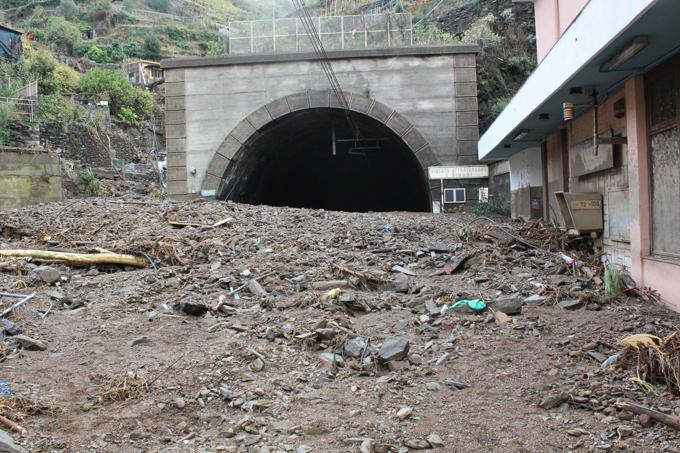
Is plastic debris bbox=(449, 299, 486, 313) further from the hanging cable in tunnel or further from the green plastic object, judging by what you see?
the hanging cable in tunnel

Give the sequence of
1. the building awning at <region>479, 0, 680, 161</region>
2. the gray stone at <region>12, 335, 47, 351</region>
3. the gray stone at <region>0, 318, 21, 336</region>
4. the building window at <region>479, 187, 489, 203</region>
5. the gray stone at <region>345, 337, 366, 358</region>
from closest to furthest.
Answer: the building awning at <region>479, 0, 680, 161</region> < the gray stone at <region>345, 337, 366, 358</region> < the gray stone at <region>12, 335, 47, 351</region> < the gray stone at <region>0, 318, 21, 336</region> < the building window at <region>479, 187, 489, 203</region>

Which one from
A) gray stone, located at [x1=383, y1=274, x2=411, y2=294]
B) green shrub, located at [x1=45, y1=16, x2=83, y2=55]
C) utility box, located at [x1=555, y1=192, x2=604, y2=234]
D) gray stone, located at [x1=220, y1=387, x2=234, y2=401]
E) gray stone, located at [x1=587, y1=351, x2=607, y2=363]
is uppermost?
green shrub, located at [x1=45, y1=16, x2=83, y2=55]

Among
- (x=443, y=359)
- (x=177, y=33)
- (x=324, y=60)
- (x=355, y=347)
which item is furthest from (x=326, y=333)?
(x=177, y=33)

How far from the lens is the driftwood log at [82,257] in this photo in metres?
7.21

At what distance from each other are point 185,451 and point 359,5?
2480 centimetres

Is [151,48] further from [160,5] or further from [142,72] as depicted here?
[160,5]

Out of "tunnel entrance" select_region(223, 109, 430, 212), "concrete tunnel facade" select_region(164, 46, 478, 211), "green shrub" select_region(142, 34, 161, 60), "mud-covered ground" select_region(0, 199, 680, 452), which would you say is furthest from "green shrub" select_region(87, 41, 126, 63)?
"mud-covered ground" select_region(0, 199, 680, 452)

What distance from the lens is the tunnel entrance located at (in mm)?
14992

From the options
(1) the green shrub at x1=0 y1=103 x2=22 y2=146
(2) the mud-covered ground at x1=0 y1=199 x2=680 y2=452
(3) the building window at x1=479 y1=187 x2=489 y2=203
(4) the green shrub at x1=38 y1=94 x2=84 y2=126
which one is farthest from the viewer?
(4) the green shrub at x1=38 y1=94 x2=84 y2=126

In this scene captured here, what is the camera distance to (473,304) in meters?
5.14

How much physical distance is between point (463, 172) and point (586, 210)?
6890 millimetres

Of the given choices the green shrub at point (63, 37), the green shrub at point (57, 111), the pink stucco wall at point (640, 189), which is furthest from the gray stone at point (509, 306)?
the green shrub at point (63, 37)

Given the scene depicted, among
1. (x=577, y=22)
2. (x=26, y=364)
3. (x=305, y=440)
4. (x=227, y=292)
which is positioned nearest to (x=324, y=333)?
(x=305, y=440)

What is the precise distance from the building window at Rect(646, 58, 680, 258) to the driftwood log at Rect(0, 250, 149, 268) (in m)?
6.03
